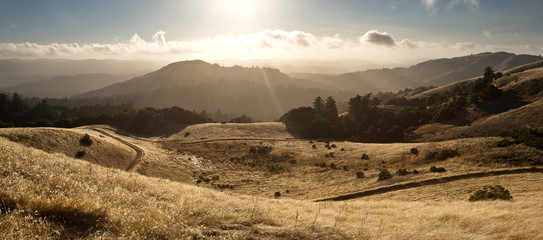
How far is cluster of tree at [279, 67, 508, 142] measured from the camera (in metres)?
62.5

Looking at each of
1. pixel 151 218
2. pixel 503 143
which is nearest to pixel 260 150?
pixel 503 143

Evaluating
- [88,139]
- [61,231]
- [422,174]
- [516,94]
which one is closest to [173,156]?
[88,139]

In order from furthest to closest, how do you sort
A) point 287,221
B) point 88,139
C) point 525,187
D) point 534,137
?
point 88,139 < point 534,137 < point 525,187 < point 287,221

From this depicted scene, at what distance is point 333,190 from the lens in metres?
26.8

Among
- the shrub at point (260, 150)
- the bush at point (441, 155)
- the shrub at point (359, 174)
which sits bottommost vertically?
the shrub at point (260, 150)

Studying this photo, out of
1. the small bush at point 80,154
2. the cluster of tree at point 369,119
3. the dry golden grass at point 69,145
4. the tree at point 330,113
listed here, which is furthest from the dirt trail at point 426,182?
the tree at point 330,113

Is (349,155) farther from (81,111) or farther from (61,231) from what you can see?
(81,111)

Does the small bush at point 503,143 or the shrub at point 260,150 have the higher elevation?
the small bush at point 503,143

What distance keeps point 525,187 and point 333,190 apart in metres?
15.4

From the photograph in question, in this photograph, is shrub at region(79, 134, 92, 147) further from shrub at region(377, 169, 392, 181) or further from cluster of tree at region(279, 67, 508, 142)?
cluster of tree at region(279, 67, 508, 142)

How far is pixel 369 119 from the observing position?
7250 centimetres

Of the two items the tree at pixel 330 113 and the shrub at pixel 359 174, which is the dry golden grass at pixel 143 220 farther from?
the tree at pixel 330 113

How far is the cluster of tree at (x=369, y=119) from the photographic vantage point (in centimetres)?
6253

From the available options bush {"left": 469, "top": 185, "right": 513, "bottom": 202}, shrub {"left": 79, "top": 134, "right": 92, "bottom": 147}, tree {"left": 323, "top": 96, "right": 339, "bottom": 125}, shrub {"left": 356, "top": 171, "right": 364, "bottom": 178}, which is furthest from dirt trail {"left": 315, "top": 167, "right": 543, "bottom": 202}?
tree {"left": 323, "top": 96, "right": 339, "bottom": 125}
